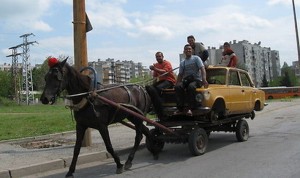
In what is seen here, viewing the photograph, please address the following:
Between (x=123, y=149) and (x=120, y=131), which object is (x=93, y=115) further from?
(x=120, y=131)

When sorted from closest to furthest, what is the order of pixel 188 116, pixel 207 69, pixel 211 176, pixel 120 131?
pixel 211 176 → pixel 188 116 → pixel 207 69 → pixel 120 131

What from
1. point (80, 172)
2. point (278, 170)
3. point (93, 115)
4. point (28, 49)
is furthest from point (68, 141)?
point (28, 49)

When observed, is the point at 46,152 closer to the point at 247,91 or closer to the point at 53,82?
the point at 53,82

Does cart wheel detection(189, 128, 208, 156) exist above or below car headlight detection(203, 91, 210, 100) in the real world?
below

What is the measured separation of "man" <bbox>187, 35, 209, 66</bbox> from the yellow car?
0.44 m

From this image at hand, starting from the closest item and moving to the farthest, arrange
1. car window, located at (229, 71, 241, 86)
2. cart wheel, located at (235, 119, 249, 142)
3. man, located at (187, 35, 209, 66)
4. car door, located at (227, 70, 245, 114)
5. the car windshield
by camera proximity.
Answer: car door, located at (227, 70, 245, 114)
man, located at (187, 35, 209, 66)
the car windshield
car window, located at (229, 71, 241, 86)
cart wheel, located at (235, 119, 249, 142)

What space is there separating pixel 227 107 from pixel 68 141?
5050mm

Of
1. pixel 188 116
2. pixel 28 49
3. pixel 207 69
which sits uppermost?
pixel 28 49

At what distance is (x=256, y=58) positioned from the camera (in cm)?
15312

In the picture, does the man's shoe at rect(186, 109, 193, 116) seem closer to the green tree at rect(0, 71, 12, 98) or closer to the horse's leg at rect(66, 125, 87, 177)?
the horse's leg at rect(66, 125, 87, 177)

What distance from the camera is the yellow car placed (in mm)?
Answer: 10115

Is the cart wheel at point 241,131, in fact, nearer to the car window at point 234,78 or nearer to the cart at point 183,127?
the cart at point 183,127

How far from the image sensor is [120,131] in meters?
15.2

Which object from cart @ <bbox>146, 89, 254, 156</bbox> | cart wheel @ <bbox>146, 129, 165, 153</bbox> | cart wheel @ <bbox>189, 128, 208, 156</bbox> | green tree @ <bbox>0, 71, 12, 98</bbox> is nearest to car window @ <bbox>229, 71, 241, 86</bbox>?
cart @ <bbox>146, 89, 254, 156</bbox>
